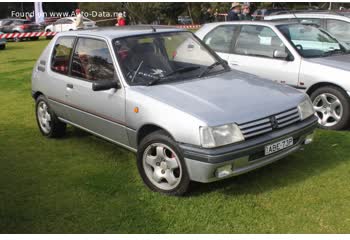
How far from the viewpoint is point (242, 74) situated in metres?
5.06

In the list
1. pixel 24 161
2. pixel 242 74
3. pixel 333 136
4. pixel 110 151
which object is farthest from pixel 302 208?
pixel 24 161

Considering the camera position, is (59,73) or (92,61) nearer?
(92,61)

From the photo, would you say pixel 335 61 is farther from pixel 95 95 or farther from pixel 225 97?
pixel 95 95

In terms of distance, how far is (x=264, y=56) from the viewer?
675 centimetres

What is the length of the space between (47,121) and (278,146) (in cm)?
367

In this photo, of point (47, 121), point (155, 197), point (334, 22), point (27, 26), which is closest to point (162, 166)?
point (155, 197)

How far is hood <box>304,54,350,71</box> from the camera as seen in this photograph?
595 cm

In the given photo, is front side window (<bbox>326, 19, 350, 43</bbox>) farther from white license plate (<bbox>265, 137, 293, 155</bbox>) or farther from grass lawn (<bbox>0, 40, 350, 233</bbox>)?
white license plate (<bbox>265, 137, 293, 155</bbox>)

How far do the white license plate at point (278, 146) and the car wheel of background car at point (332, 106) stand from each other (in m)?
2.08

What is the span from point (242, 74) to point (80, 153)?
2.41 metres

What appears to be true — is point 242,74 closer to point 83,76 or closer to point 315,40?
point 83,76

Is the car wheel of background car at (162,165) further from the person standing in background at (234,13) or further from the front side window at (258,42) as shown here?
the person standing in background at (234,13)

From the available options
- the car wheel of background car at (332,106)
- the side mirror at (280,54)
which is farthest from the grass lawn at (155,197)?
the side mirror at (280,54)

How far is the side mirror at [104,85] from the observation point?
4367 mm
